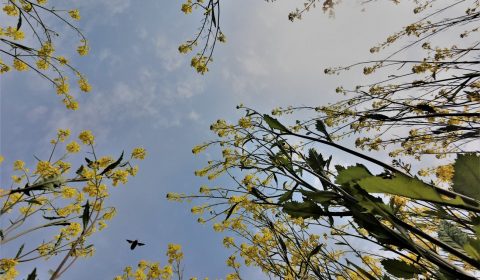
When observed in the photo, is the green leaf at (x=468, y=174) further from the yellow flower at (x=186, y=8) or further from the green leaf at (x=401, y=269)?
the yellow flower at (x=186, y=8)

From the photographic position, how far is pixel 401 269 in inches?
34.2

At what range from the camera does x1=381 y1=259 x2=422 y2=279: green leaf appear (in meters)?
0.84

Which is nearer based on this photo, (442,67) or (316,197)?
(316,197)

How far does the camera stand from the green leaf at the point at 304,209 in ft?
2.92

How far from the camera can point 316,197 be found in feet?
2.75

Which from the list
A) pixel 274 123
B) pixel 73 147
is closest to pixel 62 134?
pixel 73 147

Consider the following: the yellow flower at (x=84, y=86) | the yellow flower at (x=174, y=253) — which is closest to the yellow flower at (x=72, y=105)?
the yellow flower at (x=84, y=86)

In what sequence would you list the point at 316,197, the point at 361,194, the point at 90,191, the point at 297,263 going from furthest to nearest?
1. the point at 297,263
2. the point at 90,191
3. the point at 316,197
4. the point at 361,194

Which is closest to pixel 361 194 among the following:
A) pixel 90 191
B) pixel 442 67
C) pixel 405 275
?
pixel 405 275

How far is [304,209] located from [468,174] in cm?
41

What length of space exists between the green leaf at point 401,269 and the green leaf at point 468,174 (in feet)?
1.10

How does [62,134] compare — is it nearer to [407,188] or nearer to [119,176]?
[119,176]

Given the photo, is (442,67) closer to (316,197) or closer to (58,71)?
(316,197)

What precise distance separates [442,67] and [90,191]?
357 centimetres
